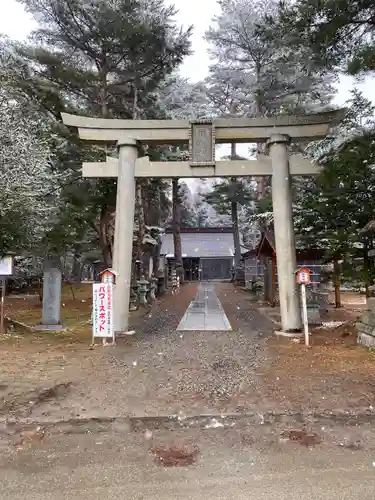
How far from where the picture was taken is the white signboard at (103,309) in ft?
29.4

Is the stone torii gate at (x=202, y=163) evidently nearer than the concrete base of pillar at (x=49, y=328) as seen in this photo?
Yes

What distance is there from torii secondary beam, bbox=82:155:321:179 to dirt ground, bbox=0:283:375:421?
13.0 feet

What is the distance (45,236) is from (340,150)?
8933 mm

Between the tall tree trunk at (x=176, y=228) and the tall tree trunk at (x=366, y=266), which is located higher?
the tall tree trunk at (x=176, y=228)

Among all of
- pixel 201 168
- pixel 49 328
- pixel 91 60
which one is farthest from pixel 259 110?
pixel 49 328

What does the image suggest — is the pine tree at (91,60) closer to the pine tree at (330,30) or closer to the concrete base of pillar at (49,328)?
the concrete base of pillar at (49,328)

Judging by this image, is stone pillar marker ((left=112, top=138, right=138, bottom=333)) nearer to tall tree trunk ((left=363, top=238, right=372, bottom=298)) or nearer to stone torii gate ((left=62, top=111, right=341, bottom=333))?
stone torii gate ((left=62, top=111, right=341, bottom=333))

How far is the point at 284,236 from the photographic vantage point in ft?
33.0

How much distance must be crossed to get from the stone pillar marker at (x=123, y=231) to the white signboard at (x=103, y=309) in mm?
1030

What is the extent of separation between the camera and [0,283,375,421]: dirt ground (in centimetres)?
493

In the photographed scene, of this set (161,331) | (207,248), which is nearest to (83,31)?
(161,331)

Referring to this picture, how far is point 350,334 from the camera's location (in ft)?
32.0

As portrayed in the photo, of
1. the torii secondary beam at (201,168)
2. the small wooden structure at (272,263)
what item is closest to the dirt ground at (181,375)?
the torii secondary beam at (201,168)

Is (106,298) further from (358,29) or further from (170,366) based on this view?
(358,29)
